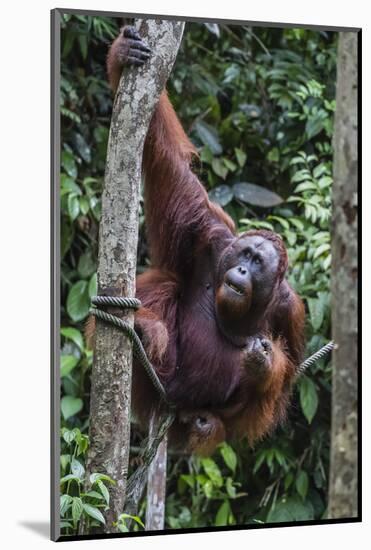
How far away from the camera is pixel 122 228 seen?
12.7 feet

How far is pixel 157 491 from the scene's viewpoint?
489 cm

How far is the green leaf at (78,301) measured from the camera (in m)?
4.83

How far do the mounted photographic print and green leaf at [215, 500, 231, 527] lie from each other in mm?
18

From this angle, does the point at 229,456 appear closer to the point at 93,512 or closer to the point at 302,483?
the point at 302,483

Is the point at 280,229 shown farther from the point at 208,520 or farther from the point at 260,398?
the point at 208,520

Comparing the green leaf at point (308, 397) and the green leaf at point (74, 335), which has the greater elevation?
the green leaf at point (74, 335)

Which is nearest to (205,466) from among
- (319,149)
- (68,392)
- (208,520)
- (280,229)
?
(208,520)

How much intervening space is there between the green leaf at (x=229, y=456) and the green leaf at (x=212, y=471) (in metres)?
0.13

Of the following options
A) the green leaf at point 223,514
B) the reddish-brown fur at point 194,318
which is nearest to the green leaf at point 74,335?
the reddish-brown fur at point 194,318

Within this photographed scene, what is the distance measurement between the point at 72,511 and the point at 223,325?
1128 millimetres

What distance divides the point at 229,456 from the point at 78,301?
1.15 m

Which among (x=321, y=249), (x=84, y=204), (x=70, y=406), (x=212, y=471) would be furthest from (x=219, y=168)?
(x=212, y=471)

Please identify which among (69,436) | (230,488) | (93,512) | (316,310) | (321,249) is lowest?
(230,488)

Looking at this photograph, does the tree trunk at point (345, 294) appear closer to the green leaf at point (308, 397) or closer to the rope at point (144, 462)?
the green leaf at point (308, 397)
